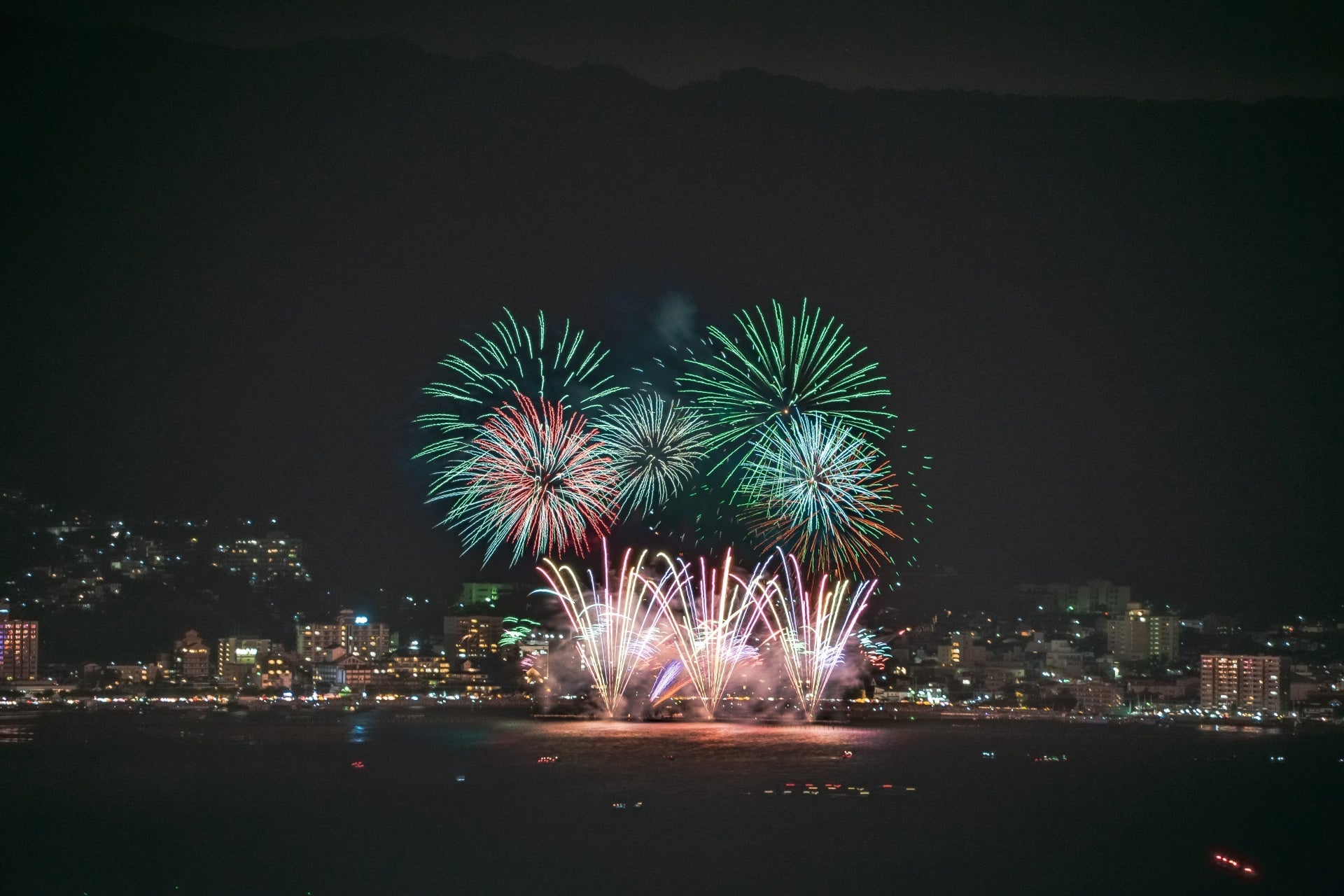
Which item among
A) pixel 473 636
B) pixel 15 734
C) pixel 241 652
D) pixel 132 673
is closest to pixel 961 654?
pixel 473 636

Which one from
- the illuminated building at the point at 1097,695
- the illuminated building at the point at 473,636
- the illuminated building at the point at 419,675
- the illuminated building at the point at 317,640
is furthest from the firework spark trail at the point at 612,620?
the illuminated building at the point at 317,640

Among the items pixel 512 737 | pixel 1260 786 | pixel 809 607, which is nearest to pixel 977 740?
pixel 809 607

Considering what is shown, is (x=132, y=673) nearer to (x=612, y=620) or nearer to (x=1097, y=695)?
(x=612, y=620)

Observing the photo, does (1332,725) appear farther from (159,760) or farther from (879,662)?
(159,760)

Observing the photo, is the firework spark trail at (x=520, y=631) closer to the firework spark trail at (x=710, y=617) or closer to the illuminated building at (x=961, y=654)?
the firework spark trail at (x=710, y=617)

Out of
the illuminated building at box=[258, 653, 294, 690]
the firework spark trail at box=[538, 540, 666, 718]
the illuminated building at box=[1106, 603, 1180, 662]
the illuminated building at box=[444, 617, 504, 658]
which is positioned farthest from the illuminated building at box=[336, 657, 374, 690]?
the illuminated building at box=[1106, 603, 1180, 662]

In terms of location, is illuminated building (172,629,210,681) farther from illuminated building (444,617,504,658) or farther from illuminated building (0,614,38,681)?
illuminated building (444,617,504,658)
